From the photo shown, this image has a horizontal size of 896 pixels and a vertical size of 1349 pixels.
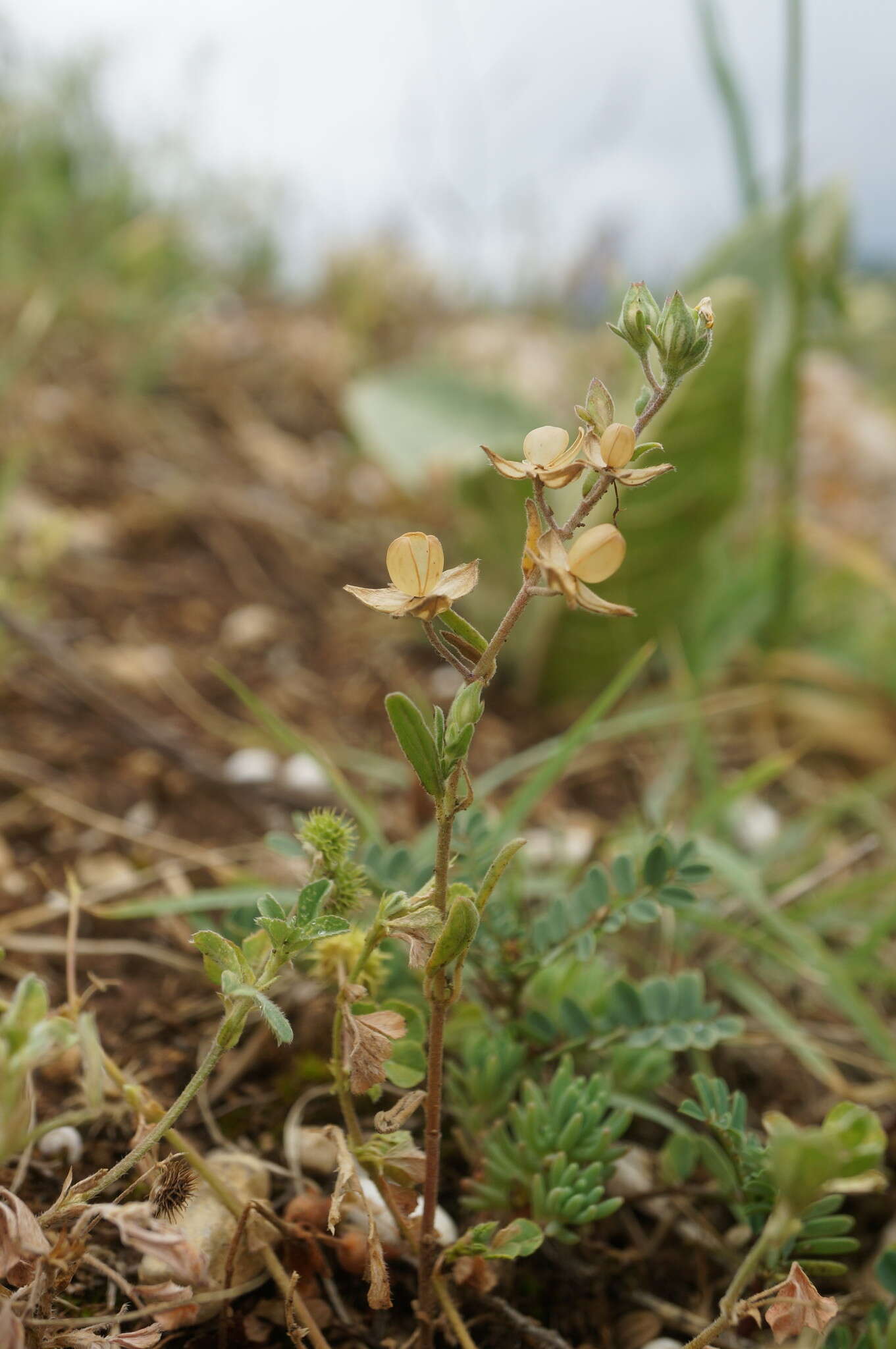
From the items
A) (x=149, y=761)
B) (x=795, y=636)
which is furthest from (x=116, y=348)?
(x=795, y=636)

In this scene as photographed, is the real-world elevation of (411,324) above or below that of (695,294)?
below

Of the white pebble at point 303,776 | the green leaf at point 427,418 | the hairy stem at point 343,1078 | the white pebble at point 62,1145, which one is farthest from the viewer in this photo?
the green leaf at point 427,418

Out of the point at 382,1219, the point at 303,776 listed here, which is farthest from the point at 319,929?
the point at 303,776

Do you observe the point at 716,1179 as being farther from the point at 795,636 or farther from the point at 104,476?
the point at 104,476

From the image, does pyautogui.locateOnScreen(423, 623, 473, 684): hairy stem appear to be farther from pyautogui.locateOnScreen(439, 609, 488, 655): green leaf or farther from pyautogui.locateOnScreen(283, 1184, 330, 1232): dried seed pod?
pyautogui.locateOnScreen(283, 1184, 330, 1232): dried seed pod

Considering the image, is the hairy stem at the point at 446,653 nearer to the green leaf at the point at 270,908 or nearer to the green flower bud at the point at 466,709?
the green flower bud at the point at 466,709

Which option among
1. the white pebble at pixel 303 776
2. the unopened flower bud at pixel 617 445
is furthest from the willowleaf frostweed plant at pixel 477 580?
the white pebble at pixel 303 776

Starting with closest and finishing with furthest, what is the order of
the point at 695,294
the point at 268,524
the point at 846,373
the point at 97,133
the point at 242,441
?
the point at 695,294
the point at 268,524
the point at 242,441
the point at 97,133
the point at 846,373

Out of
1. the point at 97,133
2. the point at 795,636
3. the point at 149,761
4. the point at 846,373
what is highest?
the point at 97,133
